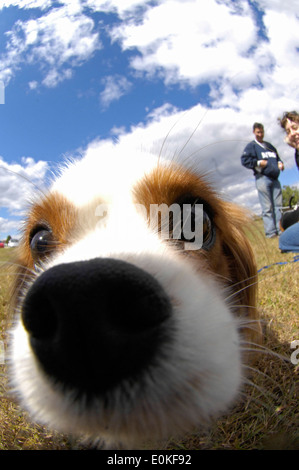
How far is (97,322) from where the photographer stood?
0.97 meters

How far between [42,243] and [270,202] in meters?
7.75

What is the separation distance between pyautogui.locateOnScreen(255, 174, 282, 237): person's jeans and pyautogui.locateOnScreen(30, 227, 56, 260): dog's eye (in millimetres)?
7174

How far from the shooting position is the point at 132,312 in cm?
100

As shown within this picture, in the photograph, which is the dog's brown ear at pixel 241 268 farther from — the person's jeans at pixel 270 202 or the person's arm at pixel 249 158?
the person's jeans at pixel 270 202

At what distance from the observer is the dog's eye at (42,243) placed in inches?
82.3

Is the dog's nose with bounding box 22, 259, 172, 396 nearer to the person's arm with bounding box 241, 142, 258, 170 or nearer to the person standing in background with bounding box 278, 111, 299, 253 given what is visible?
the person's arm with bounding box 241, 142, 258, 170

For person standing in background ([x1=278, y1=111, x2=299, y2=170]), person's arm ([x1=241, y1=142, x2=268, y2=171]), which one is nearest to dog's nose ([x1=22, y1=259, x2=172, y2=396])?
person's arm ([x1=241, y1=142, x2=268, y2=171])

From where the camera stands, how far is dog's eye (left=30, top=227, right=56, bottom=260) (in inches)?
82.3

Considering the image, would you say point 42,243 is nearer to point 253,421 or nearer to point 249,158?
point 253,421
